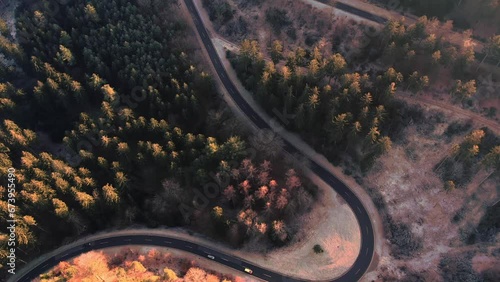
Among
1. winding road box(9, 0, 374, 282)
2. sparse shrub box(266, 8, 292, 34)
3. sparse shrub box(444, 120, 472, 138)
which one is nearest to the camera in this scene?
winding road box(9, 0, 374, 282)

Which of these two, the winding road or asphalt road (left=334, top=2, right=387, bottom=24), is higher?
asphalt road (left=334, top=2, right=387, bottom=24)

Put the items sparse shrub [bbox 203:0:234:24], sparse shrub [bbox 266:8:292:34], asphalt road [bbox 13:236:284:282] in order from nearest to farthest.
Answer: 1. asphalt road [bbox 13:236:284:282]
2. sparse shrub [bbox 266:8:292:34]
3. sparse shrub [bbox 203:0:234:24]

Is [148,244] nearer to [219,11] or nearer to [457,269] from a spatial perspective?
[219,11]

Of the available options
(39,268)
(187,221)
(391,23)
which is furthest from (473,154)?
(39,268)

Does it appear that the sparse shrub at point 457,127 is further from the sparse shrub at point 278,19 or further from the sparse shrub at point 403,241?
the sparse shrub at point 278,19

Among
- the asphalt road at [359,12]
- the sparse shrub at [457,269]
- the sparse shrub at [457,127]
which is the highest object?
the asphalt road at [359,12]

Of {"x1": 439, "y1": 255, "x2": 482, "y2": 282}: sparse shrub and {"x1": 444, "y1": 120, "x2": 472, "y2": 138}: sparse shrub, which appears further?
{"x1": 444, "y1": 120, "x2": 472, "y2": 138}: sparse shrub

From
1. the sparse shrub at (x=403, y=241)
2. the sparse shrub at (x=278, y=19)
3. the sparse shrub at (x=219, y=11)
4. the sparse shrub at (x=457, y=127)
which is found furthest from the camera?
the sparse shrub at (x=219, y=11)

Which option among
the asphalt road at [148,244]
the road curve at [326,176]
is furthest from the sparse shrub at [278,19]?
the asphalt road at [148,244]

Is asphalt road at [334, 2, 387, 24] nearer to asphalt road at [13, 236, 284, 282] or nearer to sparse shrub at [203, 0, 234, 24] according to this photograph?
sparse shrub at [203, 0, 234, 24]

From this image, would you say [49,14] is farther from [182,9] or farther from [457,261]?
[457,261]

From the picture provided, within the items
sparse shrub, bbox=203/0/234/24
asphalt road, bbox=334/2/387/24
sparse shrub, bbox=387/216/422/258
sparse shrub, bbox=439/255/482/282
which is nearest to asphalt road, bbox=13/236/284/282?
sparse shrub, bbox=387/216/422/258
